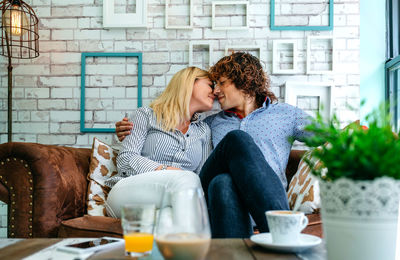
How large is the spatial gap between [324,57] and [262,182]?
1.47 meters

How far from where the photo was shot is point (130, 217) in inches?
34.1

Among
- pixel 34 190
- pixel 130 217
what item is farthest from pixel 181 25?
pixel 130 217

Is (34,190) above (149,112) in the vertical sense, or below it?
below

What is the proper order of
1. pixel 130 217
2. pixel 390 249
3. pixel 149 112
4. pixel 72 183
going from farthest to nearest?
1. pixel 149 112
2. pixel 72 183
3. pixel 130 217
4. pixel 390 249

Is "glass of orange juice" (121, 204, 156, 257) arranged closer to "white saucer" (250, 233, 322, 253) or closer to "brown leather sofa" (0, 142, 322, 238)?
"white saucer" (250, 233, 322, 253)

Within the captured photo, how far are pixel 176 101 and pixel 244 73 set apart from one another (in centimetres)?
42

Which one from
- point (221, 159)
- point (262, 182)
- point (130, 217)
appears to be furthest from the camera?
point (221, 159)

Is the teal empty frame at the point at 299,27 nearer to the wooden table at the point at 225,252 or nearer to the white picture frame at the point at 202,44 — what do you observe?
the white picture frame at the point at 202,44

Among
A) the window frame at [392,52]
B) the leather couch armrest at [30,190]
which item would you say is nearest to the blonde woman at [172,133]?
the leather couch armrest at [30,190]

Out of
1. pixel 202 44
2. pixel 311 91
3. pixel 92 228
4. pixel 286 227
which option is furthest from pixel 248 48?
pixel 286 227

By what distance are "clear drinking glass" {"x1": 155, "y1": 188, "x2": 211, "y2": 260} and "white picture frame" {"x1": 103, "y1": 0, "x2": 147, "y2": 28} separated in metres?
2.02

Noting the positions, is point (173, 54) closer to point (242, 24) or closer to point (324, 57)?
point (242, 24)

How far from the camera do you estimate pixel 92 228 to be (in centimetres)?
175

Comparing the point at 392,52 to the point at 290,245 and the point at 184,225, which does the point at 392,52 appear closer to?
the point at 290,245
